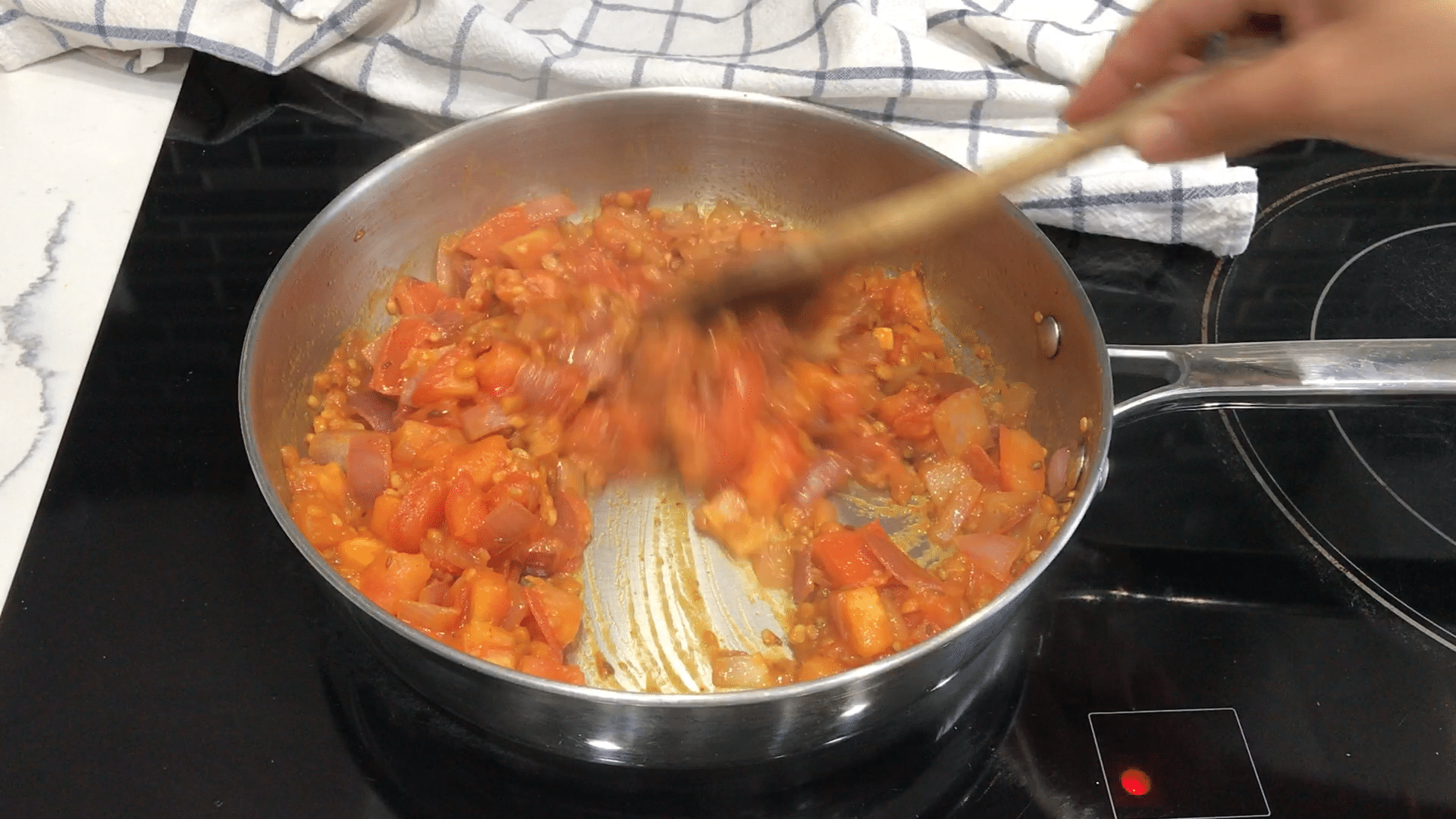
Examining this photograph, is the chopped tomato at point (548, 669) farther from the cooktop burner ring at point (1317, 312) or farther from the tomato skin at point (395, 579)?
the cooktop burner ring at point (1317, 312)

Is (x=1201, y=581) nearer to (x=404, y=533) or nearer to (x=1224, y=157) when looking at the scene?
(x=1224, y=157)

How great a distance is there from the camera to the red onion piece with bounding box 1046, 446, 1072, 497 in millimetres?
1500

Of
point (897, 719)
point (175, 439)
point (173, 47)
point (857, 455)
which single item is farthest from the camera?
point (173, 47)


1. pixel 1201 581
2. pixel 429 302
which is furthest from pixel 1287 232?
pixel 429 302

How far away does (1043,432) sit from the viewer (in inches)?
62.9

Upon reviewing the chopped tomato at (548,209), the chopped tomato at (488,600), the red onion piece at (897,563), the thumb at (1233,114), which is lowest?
the chopped tomato at (488,600)

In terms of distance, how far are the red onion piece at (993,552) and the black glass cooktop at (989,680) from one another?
0.06 meters

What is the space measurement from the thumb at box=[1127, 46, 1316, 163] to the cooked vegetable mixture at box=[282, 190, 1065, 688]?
54 centimetres

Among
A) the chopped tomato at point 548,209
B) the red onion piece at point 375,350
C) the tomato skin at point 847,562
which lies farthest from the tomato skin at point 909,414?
the red onion piece at point 375,350

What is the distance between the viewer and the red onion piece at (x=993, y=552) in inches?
55.5

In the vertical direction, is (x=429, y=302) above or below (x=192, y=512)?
above

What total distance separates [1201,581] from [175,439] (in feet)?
4.48

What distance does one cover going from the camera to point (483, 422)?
1520mm

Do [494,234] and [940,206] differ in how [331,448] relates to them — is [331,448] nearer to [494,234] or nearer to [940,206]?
[494,234]
